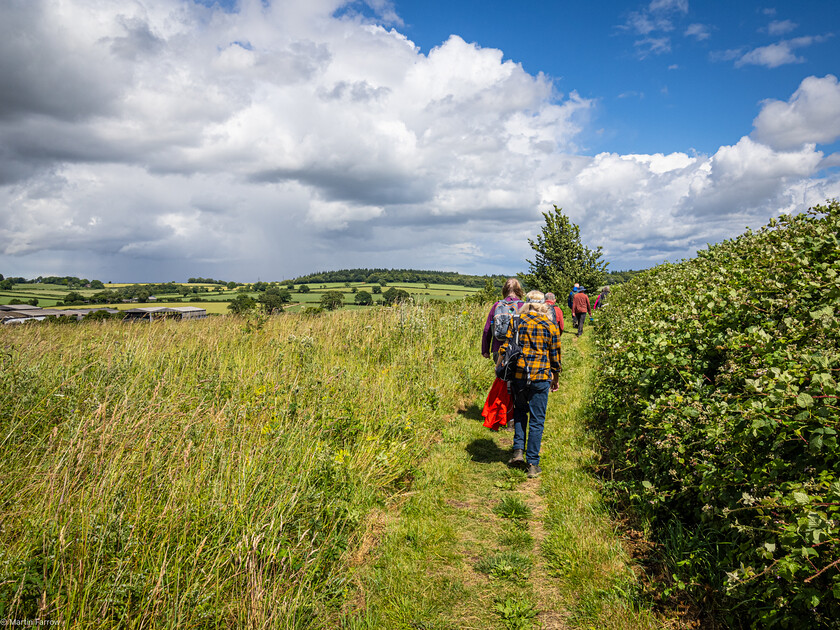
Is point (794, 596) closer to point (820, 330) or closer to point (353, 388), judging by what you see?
point (820, 330)

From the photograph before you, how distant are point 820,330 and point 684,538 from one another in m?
1.92

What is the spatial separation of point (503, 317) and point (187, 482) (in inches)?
187

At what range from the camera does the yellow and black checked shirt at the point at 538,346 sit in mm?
5465

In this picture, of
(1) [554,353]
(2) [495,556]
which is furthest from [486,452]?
(2) [495,556]

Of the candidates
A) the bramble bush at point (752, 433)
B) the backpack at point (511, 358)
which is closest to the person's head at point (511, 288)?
the backpack at point (511, 358)

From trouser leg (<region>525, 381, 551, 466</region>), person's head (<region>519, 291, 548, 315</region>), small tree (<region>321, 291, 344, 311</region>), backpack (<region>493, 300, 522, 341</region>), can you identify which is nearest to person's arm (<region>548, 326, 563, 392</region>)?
trouser leg (<region>525, 381, 551, 466</region>)

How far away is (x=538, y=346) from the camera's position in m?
5.47

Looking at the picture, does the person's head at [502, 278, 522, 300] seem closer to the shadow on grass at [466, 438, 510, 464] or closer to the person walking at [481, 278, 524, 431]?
the person walking at [481, 278, 524, 431]

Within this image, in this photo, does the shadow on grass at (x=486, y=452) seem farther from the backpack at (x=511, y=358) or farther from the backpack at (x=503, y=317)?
the backpack at (x=503, y=317)

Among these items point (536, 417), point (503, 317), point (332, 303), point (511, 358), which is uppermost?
point (332, 303)

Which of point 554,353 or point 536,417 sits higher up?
point 554,353

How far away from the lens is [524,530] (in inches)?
167

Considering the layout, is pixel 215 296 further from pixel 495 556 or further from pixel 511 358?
pixel 495 556

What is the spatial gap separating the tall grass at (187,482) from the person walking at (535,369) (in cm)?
159
